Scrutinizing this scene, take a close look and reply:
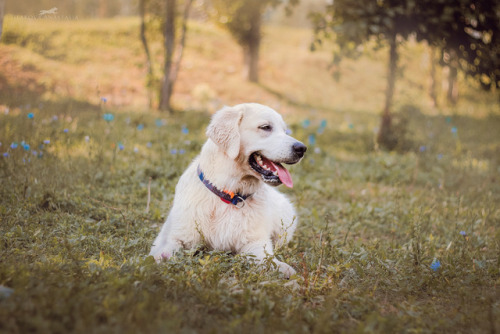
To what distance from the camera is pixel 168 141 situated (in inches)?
267

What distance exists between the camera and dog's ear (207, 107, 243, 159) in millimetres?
3316

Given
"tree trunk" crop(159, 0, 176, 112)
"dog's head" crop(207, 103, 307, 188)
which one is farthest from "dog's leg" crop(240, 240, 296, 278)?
"tree trunk" crop(159, 0, 176, 112)

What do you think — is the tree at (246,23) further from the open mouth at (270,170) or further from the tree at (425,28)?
the open mouth at (270,170)

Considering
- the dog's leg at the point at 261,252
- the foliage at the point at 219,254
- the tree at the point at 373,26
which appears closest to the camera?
the foliage at the point at 219,254

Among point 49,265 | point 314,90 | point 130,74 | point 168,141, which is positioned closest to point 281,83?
point 314,90

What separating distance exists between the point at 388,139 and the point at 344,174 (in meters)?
2.37

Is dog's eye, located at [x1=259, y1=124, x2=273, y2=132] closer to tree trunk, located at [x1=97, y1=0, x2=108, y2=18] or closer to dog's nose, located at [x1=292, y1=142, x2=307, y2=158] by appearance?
dog's nose, located at [x1=292, y1=142, x2=307, y2=158]

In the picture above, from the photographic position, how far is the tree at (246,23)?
1265 centimetres

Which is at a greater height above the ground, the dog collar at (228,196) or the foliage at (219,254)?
the dog collar at (228,196)

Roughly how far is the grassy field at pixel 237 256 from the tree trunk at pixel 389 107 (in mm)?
294

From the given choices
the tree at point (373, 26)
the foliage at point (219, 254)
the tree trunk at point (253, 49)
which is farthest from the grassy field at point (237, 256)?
the tree trunk at point (253, 49)

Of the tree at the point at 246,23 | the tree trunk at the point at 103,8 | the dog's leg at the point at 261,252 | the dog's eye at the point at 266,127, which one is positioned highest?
the tree trunk at the point at 103,8

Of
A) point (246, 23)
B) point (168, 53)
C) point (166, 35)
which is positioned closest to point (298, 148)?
point (168, 53)

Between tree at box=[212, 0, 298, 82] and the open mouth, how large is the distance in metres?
9.11
